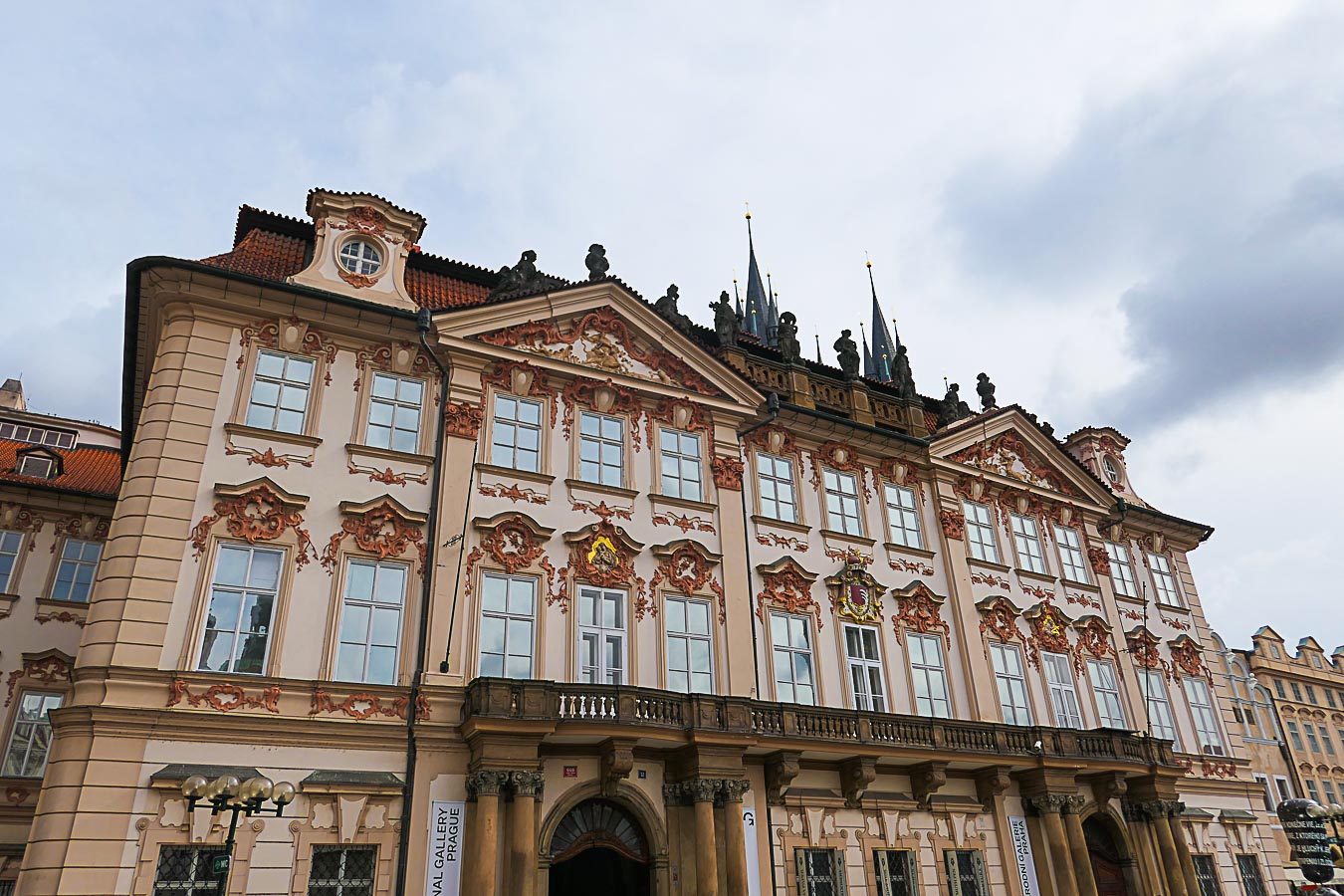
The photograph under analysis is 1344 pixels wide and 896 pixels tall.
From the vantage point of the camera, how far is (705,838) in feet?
59.9

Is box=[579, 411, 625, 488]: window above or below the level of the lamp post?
above

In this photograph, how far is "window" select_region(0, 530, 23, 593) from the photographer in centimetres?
2455

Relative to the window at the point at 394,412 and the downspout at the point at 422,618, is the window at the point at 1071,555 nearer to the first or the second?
the downspout at the point at 422,618

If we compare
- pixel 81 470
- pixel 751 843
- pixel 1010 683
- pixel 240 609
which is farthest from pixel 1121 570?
pixel 81 470

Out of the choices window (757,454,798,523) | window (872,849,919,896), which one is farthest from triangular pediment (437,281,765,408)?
window (872,849,919,896)

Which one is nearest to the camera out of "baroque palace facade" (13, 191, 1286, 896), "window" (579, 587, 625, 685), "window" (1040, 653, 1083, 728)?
"baroque palace facade" (13, 191, 1286, 896)

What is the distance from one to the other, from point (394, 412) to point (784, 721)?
10853 millimetres

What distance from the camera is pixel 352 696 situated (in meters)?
17.0

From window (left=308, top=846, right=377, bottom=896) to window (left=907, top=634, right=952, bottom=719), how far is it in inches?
537

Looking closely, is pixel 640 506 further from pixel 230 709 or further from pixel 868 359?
pixel 868 359

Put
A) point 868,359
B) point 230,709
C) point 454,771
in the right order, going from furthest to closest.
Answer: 1. point 868,359
2. point 454,771
3. point 230,709

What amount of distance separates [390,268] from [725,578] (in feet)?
35.1

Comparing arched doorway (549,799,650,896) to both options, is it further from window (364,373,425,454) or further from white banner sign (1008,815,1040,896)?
white banner sign (1008,815,1040,896)

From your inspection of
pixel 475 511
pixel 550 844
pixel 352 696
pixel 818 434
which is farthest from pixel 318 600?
pixel 818 434
